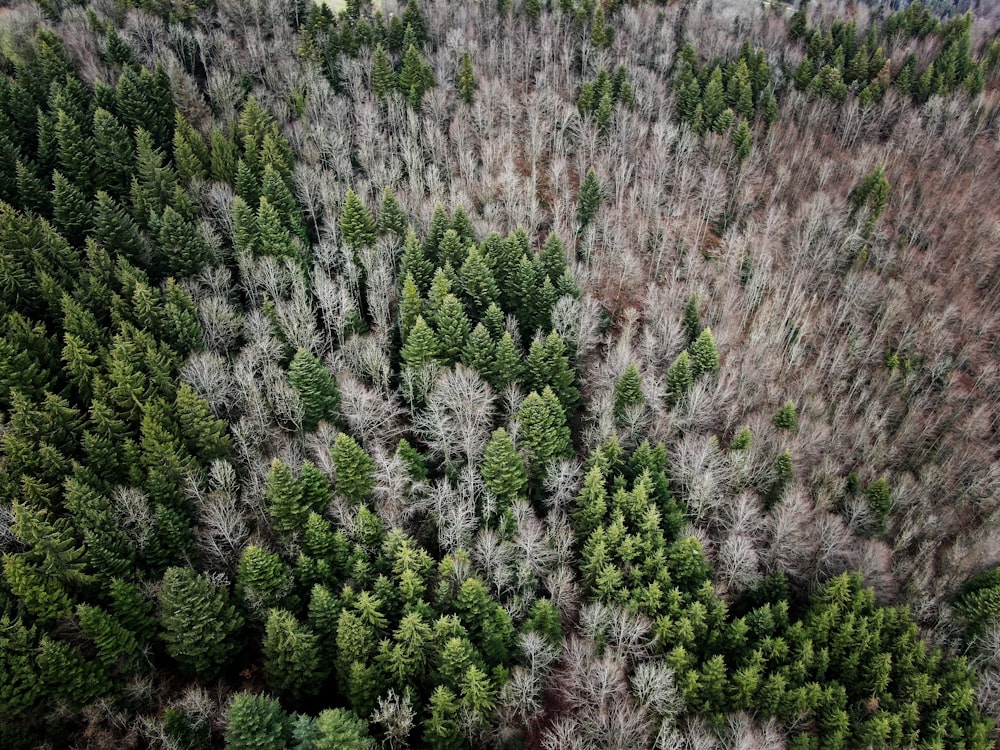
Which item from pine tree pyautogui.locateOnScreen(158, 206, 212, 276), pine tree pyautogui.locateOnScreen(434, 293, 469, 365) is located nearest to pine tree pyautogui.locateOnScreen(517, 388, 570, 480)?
pine tree pyautogui.locateOnScreen(434, 293, 469, 365)

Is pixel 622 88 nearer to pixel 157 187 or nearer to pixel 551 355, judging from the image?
pixel 551 355

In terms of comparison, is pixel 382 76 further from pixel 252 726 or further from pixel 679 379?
pixel 252 726

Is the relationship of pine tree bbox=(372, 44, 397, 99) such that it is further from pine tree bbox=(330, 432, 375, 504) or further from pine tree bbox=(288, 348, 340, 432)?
pine tree bbox=(330, 432, 375, 504)

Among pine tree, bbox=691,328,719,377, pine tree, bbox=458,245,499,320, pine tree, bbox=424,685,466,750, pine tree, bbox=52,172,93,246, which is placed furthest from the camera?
pine tree, bbox=458,245,499,320

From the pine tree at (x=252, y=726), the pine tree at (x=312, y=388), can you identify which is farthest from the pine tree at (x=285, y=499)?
the pine tree at (x=252, y=726)

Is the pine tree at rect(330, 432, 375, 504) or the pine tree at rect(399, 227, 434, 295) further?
A: the pine tree at rect(399, 227, 434, 295)
